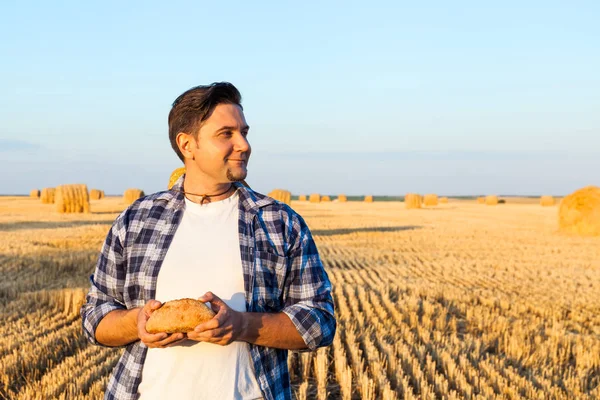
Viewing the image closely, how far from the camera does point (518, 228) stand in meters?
25.7

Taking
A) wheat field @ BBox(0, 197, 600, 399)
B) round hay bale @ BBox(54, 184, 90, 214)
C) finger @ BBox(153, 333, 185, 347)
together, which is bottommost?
wheat field @ BBox(0, 197, 600, 399)

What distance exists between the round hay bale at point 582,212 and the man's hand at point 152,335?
2242 cm

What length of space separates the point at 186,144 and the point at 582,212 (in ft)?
74.0

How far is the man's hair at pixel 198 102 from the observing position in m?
2.28

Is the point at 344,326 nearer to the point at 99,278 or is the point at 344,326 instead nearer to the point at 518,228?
the point at 99,278

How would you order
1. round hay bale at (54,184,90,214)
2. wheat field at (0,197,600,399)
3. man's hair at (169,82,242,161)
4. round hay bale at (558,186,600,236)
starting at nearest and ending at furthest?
man's hair at (169,82,242,161) < wheat field at (0,197,600,399) < round hay bale at (558,186,600,236) < round hay bale at (54,184,90,214)

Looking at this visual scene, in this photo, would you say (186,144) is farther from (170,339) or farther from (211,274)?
(170,339)

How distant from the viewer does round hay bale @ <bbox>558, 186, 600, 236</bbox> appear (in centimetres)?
2202

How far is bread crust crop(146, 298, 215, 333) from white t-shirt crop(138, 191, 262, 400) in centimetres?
17

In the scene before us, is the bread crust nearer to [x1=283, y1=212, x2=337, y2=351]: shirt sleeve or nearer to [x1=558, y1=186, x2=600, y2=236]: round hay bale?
[x1=283, y1=212, x2=337, y2=351]: shirt sleeve

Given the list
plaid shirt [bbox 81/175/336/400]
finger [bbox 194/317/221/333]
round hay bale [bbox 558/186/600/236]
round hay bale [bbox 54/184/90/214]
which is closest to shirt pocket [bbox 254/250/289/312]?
plaid shirt [bbox 81/175/336/400]

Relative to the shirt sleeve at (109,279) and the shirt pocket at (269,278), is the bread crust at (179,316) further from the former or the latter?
the shirt sleeve at (109,279)

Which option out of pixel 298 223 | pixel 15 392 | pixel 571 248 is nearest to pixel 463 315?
pixel 15 392

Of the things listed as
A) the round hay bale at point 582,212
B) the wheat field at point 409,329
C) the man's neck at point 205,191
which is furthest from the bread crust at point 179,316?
the round hay bale at point 582,212
